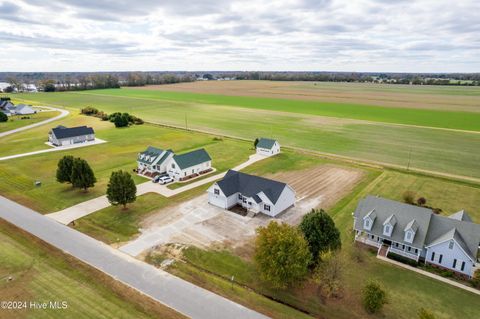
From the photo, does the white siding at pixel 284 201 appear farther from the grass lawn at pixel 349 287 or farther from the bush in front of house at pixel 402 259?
the bush in front of house at pixel 402 259

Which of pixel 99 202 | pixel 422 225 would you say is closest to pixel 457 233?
pixel 422 225

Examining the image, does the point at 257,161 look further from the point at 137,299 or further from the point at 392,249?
the point at 137,299

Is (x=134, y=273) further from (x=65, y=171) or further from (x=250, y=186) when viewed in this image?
(x=65, y=171)

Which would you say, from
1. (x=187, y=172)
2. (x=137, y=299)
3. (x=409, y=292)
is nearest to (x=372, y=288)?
(x=409, y=292)

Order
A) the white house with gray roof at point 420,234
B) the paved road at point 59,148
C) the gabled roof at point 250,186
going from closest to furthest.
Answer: the white house with gray roof at point 420,234 → the gabled roof at point 250,186 → the paved road at point 59,148

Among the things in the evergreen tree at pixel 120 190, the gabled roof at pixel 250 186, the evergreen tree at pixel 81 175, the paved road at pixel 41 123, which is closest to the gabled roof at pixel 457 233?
the gabled roof at pixel 250 186
